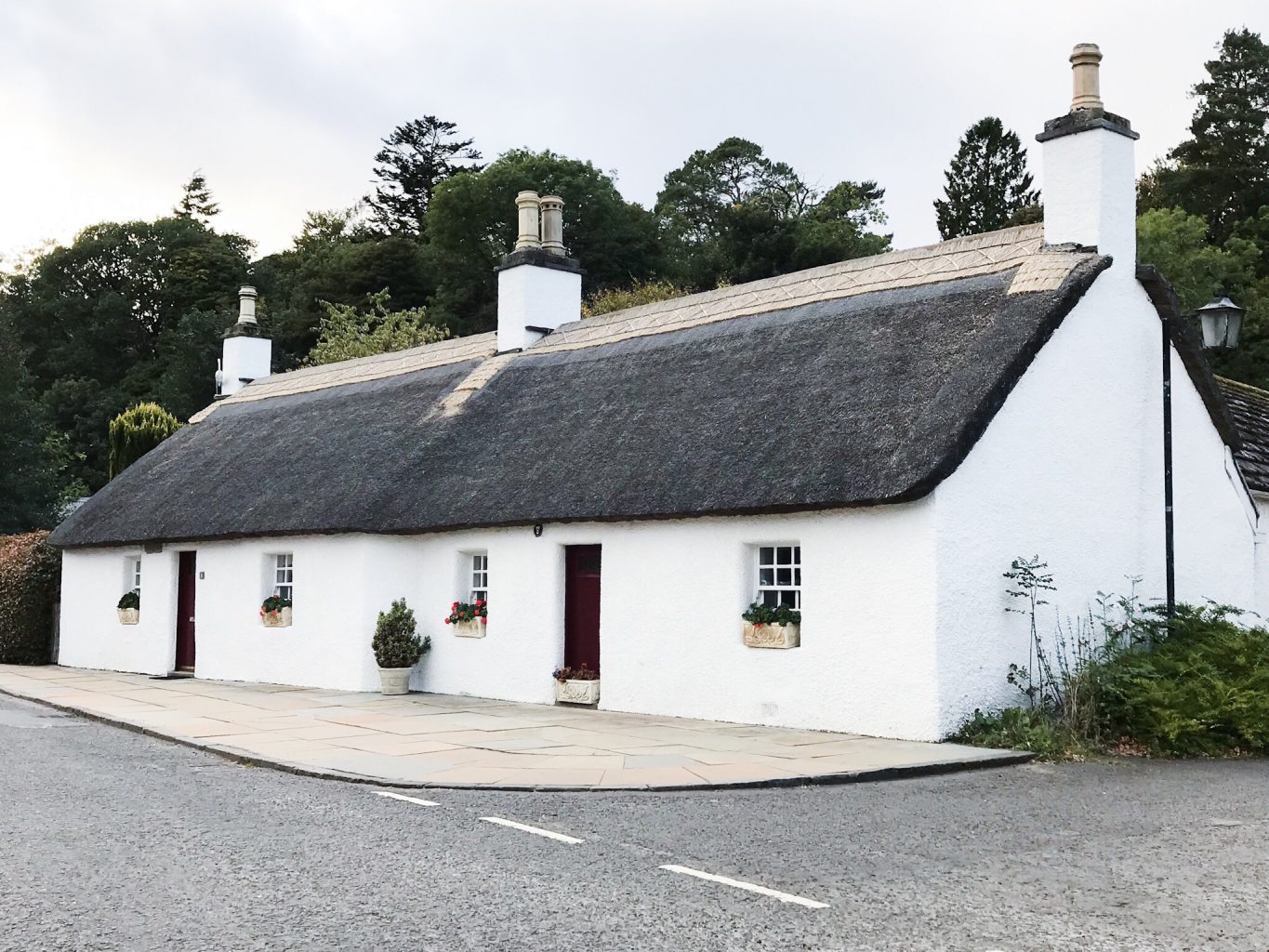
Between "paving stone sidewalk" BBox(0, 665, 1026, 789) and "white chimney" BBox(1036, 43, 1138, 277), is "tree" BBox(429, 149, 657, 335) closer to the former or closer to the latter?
"paving stone sidewalk" BBox(0, 665, 1026, 789)

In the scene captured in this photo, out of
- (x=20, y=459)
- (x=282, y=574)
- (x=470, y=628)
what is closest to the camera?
(x=470, y=628)

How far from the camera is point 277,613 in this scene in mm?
19469

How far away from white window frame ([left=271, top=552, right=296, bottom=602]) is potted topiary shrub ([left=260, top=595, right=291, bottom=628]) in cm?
36

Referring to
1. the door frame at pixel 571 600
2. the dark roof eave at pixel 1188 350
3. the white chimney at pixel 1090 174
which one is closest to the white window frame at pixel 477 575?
the door frame at pixel 571 600

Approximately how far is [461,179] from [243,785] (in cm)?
4669

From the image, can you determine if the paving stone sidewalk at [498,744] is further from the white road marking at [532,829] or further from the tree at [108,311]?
the tree at [108,311]

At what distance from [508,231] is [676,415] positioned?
39.4 metres

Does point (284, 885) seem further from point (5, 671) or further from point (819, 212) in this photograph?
point (819, 212)

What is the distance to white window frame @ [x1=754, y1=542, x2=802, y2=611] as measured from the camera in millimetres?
13594

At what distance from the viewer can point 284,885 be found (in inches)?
252

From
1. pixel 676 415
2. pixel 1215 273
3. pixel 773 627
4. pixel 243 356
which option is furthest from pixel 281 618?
pixel 1215 273

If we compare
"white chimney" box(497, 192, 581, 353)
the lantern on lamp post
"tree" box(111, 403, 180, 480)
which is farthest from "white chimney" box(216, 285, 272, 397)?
the lantern on lamp post

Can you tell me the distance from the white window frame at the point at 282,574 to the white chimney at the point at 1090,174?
12.4m

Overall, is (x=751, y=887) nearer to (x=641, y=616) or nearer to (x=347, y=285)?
(x=641, y=616)
